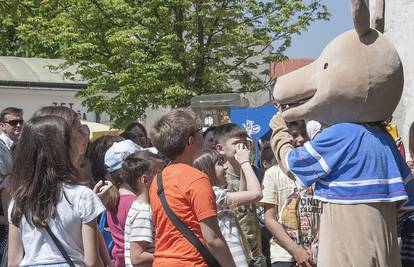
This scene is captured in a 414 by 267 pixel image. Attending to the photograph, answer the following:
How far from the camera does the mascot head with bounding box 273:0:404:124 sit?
4535 millimetres

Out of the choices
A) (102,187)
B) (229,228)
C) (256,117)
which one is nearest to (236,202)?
(229,228)

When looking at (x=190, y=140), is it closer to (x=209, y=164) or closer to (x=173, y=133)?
(x=173, y=133)

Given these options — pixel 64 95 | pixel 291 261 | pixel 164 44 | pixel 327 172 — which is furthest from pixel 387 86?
pixel 64 95

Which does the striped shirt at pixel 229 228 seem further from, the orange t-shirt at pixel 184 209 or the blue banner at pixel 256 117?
the blue banner at pixel 256 117

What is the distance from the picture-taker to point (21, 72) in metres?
22.4

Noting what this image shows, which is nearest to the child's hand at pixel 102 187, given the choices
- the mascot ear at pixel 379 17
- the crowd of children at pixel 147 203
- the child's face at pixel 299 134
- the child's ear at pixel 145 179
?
the crowd of children at pixel 147 203

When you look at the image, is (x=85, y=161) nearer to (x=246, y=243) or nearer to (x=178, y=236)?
(x=246, y=243)

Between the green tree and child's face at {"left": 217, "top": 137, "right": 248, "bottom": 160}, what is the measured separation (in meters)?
12.3

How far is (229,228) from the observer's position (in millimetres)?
5512

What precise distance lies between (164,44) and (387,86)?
14.6 meters

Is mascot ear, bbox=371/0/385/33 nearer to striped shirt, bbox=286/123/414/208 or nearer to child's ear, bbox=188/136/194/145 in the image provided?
striped shirt, bbox=286/123/414/208

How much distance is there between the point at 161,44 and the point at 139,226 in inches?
542

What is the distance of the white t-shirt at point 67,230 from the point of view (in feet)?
13.7

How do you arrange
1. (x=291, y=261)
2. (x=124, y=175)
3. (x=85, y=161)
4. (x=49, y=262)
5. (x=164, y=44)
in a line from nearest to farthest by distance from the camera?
1. (x=49, y=262)
2. (x=124, y=175)
3. (x=291, y=261)
4. (x=85, y=161)
5. (x=164, y=44)
